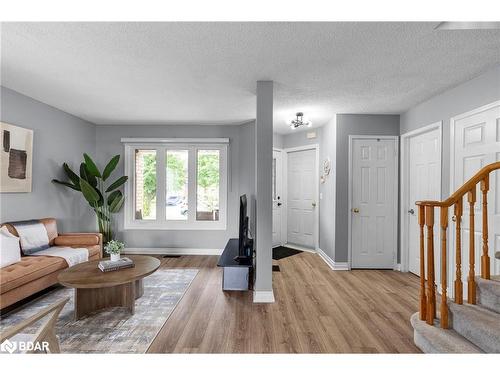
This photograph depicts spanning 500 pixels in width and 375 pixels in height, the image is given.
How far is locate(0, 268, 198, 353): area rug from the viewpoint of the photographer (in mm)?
2004

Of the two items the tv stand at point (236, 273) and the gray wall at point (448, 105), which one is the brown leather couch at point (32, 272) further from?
the gray wall at point (448, 105)

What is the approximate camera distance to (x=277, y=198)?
17.7 feet

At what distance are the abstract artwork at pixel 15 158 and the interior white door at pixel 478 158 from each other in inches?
209

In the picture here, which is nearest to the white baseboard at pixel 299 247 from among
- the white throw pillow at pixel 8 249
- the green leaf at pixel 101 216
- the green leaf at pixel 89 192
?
the green leaf at pixel 101 216

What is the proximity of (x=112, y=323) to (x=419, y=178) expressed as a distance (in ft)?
13.5

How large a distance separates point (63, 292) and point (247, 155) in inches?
131

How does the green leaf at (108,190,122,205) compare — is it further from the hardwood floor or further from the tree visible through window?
the hardwood floor

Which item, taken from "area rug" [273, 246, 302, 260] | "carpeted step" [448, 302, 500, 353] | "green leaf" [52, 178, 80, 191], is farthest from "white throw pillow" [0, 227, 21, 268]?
"carpeted step" [448, 302, 500, 353]

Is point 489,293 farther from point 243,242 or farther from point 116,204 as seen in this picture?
point 116,204

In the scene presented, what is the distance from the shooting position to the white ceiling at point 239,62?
1925 mm

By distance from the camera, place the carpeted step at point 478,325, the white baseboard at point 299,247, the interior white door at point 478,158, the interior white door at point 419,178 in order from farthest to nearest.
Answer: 1. the white baseboard at point 299,247
2. the interior white door at point 419,178
3. the interior white door at point 478,158
4. the carpeted step at point 478,325

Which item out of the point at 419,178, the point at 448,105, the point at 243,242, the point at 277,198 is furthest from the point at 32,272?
the point at 448,105

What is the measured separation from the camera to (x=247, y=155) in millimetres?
4699
